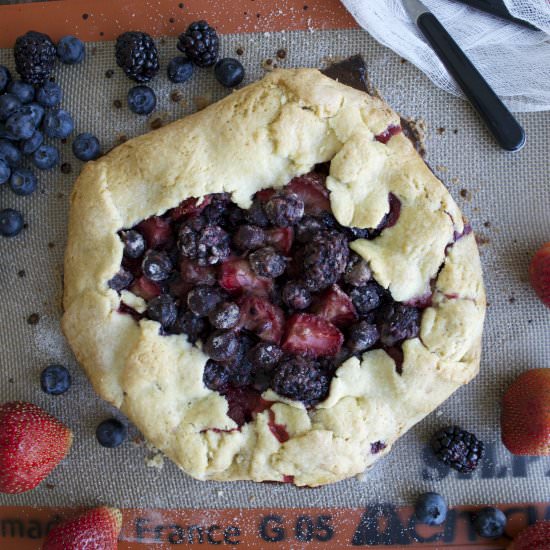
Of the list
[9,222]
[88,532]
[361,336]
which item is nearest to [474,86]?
[361,336]

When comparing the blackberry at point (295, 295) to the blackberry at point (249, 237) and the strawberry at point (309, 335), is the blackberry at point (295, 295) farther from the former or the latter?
the blackberry at point (249, 237)

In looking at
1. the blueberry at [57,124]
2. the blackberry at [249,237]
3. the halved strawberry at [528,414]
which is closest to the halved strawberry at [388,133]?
the blackberry at [249,237]

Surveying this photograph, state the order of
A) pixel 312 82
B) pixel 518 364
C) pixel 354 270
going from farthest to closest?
pixel 518 364 < pixel 312 82 < pixel 354 270

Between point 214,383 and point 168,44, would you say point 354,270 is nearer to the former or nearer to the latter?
point 214,383

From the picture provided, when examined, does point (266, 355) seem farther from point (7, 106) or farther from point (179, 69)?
point (7, 106)

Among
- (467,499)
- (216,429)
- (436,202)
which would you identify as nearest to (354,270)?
(436,202)

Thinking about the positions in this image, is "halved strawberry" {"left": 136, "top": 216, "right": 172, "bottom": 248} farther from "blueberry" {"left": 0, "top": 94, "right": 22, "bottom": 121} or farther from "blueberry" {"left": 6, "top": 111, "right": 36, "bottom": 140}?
"blueberry" {"left": 0, "top": 94, "right": 22, "bottom": 121}
